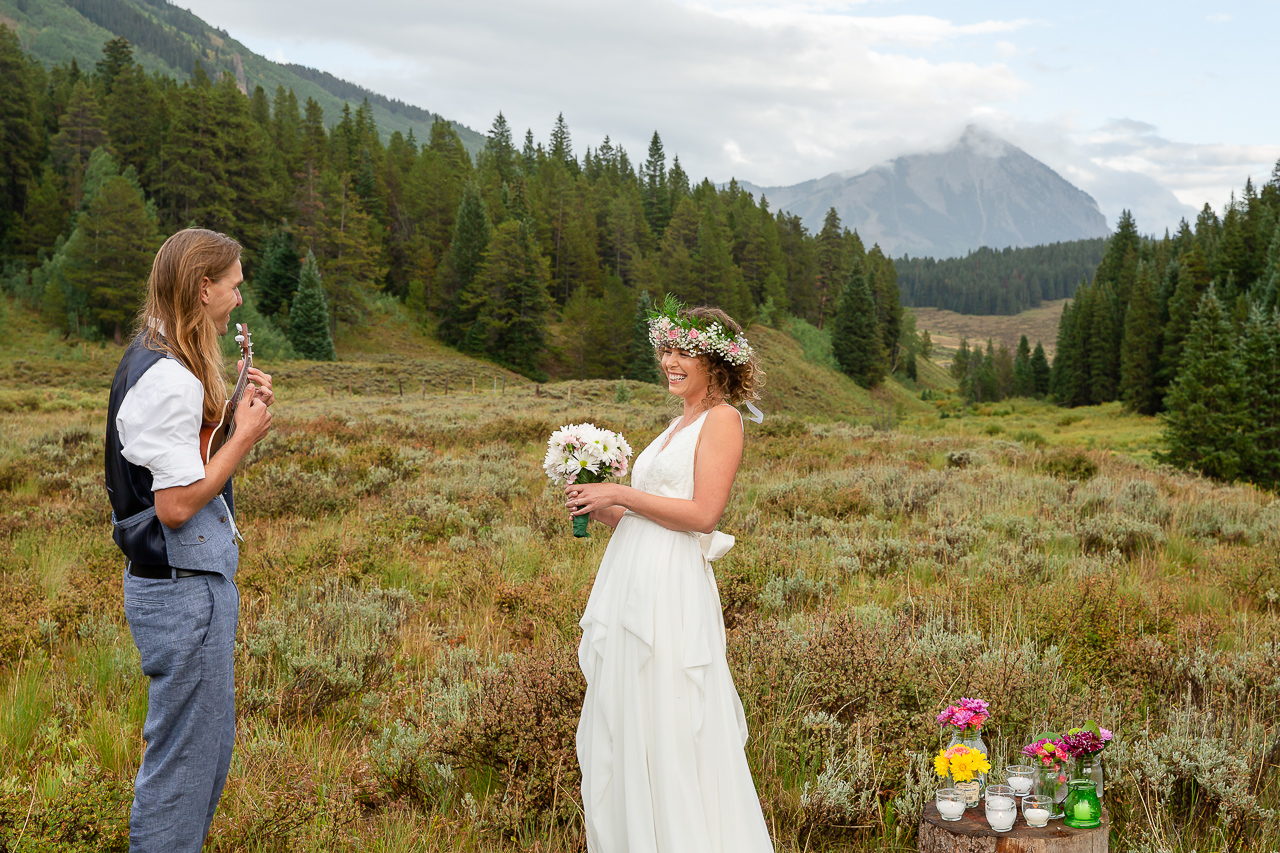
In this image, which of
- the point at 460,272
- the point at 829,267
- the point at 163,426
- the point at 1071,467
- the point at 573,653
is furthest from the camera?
the point at 829,267

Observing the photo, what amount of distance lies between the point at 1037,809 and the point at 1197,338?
176 ft

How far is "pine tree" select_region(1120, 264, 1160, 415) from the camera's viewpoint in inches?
2530

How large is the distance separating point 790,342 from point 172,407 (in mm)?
79408

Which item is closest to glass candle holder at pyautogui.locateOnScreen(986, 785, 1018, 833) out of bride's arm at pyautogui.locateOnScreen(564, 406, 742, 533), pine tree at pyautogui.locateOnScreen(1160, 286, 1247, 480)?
bride's arm at pyautogui.locateOnScreen(564, 406, 742, 533)

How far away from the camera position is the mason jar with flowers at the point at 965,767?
3055 mm

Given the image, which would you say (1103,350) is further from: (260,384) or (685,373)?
(260,384)

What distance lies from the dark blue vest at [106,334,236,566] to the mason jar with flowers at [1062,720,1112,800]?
3414 millimetres

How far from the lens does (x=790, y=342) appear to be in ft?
261

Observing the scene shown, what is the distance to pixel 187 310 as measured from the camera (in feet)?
8.71

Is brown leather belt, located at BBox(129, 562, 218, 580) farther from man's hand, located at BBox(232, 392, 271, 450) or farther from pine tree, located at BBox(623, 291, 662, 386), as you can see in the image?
pine tree, located at BBox(623, 291, 662, 386)

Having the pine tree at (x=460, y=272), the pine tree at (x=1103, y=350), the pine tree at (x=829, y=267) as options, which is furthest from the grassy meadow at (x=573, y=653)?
the pine tree at (x=829, y=267)

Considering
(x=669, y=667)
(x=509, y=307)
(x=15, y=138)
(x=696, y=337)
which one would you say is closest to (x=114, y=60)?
(x=15, y=138)

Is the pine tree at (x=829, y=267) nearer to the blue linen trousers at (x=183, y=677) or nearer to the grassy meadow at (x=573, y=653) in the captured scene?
the grassy meadow at (x=573, y=653)

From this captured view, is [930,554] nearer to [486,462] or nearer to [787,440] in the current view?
[486,462]
